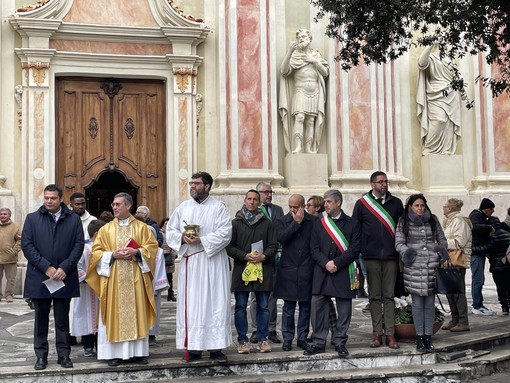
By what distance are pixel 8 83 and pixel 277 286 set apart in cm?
862

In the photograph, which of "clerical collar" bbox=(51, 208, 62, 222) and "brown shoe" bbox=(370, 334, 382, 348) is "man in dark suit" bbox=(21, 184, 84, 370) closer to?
"clerical collar" bbox=(51, 208, 62, 222)

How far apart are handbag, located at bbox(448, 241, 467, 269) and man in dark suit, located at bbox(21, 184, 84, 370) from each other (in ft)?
15.4

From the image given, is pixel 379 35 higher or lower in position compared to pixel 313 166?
higher

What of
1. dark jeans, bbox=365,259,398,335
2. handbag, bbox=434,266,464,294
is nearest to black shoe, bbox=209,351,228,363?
dark jeans, bbox=365,259,398,335

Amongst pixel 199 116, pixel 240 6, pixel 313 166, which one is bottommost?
pixel 313 166

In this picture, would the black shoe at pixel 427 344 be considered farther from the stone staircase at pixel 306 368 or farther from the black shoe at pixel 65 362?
the black shoe at pixel 65 362

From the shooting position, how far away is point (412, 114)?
16469 mm

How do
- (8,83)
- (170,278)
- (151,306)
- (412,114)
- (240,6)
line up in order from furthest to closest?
(412,114), (240,6), (8,83), (170,278), (151,306)

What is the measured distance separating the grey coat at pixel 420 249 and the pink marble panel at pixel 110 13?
8.98m

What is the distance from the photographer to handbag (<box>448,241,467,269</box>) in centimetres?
945

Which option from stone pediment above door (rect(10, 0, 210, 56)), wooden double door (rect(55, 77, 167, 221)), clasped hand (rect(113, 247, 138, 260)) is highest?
stone pediment above door (rect(10, 0, 210, 56))

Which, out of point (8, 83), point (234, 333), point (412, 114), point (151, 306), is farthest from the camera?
point (412, 114)

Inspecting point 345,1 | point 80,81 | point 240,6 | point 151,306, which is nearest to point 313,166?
point 240,6

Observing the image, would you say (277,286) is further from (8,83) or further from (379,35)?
(8,83)
